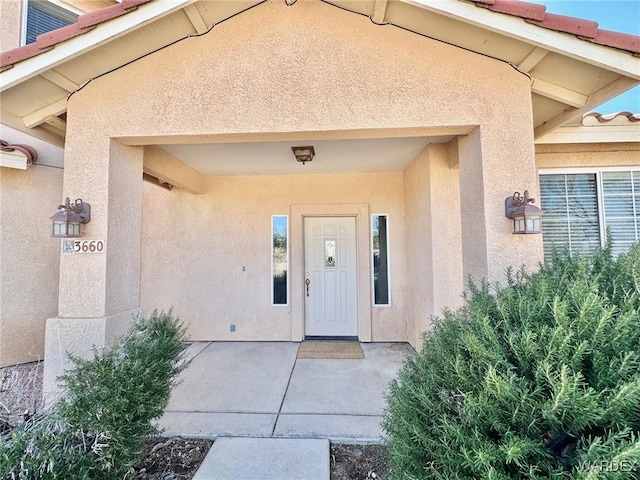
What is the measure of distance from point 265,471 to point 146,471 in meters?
1.09

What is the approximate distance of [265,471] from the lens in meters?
2.71

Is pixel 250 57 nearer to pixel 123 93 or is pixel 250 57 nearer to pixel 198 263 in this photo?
pixel 123 93

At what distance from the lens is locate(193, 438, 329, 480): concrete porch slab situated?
266cm

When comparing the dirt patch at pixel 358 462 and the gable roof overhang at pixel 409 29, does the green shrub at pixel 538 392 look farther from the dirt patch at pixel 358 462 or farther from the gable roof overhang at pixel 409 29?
the gable roof overhang at pixel 409 29

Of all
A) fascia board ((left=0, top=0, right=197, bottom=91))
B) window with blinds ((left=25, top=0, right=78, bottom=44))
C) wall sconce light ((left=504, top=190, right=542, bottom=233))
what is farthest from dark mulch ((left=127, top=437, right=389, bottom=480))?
window with blinds ((left=25, top=0, right=78, bottom=44))

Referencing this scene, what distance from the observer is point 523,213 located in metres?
2.88

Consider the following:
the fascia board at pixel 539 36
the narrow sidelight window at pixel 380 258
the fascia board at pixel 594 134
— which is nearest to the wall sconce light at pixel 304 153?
the narrow sidelight window at pixel 380 258

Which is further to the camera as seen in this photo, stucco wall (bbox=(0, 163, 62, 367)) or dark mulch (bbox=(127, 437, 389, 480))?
stucco wall (bbox=(0, 163, 62, 367))

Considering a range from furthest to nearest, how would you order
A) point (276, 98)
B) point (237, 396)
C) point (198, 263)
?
point (198, 263), point (237, 396), point (276, 98)

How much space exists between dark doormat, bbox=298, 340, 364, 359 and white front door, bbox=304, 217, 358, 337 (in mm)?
337

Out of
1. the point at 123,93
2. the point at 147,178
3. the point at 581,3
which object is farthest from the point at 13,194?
the point at 581,3

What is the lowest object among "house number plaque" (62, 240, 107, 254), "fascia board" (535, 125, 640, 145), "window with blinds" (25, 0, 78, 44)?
"house number plaque" (62, 240, 107, 254)

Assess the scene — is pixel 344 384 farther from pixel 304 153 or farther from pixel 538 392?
pixel 304 153

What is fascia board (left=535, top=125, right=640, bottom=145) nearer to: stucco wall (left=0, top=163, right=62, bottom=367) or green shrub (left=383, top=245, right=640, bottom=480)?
green shrub (left=383, top=245, right=640, bottom=480)
